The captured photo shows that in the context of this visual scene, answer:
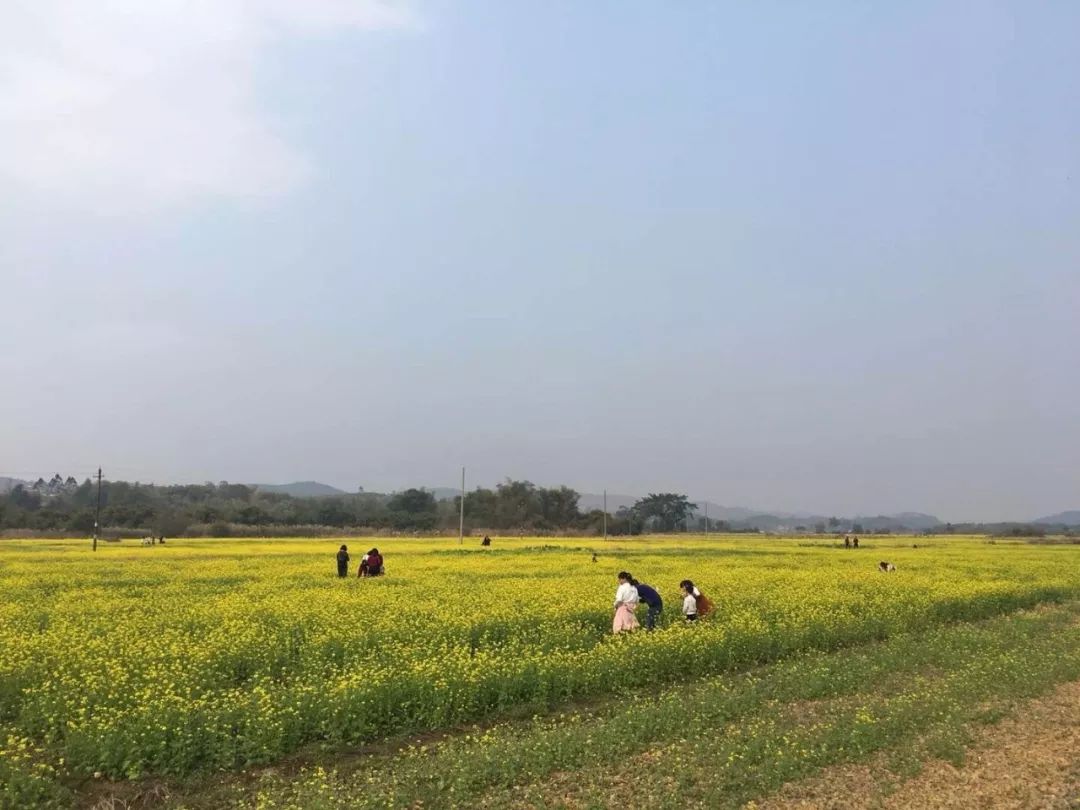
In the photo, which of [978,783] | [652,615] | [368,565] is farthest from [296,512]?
[978,783]

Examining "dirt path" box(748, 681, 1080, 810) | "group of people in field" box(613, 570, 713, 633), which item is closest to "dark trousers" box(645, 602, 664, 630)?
"group of people in field" box(613, 570, 713, 633)

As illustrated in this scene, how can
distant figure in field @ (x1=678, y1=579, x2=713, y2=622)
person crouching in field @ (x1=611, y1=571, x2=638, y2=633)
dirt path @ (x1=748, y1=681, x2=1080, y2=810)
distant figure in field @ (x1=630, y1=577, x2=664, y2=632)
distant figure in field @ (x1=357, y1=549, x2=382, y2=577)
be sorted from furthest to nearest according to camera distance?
distant figure in field @ (x1=357, y1=549, x2=382, y2=577)
distant figure in field @ (x1=678, y1=579, x2=713, y2=622)
distant figure in field @ (x1=630, y1=577, x2=664, y2=632)
person crouching in field @ (x1=611, y1=571, x2=638, y2=633)
dirt path @ (x1=748, y1=681, x2=1080, y2=810)

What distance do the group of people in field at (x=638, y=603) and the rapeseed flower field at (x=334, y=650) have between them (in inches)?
19.4

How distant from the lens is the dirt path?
730 centimetres

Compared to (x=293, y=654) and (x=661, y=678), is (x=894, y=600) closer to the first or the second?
(x=661, y=678)

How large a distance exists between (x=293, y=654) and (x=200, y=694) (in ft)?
8.99

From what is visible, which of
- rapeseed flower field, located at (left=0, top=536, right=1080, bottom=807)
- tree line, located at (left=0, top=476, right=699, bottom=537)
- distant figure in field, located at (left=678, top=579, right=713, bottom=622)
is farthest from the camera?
tree line, located at (left=0, top=476, right=699, bottom=537)

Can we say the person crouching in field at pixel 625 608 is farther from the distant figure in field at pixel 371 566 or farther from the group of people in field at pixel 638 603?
the distant figure in field at pixel 371 566

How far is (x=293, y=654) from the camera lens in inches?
536

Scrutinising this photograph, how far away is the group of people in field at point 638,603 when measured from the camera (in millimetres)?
15828

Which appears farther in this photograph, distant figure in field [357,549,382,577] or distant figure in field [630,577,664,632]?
distant figure in field [357,549,382,577]

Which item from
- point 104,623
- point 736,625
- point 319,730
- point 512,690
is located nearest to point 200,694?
point 319,730

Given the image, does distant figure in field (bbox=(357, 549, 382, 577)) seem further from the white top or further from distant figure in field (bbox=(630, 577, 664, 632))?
the white top

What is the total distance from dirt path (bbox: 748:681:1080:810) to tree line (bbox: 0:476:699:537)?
75.8 meters
